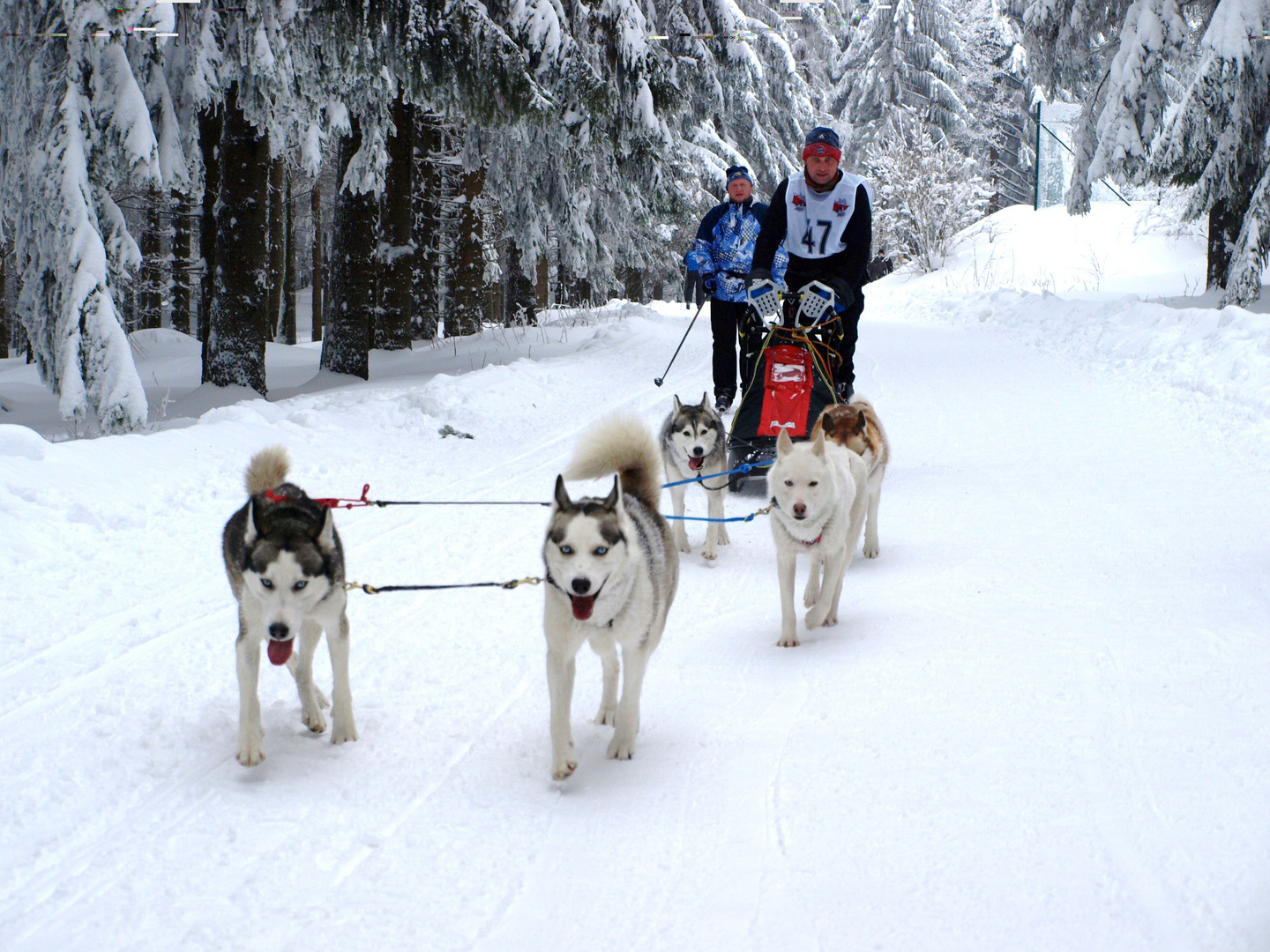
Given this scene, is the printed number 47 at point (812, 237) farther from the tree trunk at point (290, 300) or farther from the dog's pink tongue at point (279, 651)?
the tree trunk at point (290, 300)

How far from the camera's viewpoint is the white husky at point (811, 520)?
470 cm

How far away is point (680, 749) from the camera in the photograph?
3.66 m

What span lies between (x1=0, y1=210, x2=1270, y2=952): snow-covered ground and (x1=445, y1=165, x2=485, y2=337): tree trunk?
10.7 m

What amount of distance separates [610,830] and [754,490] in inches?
179

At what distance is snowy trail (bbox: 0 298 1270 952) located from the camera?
8.69 feet

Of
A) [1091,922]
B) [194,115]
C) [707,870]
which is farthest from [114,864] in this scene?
[194,115]

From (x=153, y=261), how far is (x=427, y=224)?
7.62m

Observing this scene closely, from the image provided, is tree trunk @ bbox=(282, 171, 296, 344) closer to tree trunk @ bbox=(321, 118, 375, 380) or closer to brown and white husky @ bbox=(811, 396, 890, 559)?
tree trunk @ bbox=(321, 118, 375, 380)

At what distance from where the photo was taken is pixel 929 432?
31.6 feet

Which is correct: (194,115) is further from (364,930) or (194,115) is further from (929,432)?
(364,930)

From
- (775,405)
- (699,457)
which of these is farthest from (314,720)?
(775,405)

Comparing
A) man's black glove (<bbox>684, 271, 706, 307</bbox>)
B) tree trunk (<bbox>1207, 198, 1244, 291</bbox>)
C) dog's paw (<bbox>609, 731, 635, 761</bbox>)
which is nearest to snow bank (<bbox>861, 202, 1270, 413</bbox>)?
tree trunk (<bbox>1207, 198, 1244, 291</bbox>)

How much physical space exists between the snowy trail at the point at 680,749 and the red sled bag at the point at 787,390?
75 centimetres

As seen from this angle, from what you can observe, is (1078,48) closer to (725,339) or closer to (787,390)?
(725,339)
